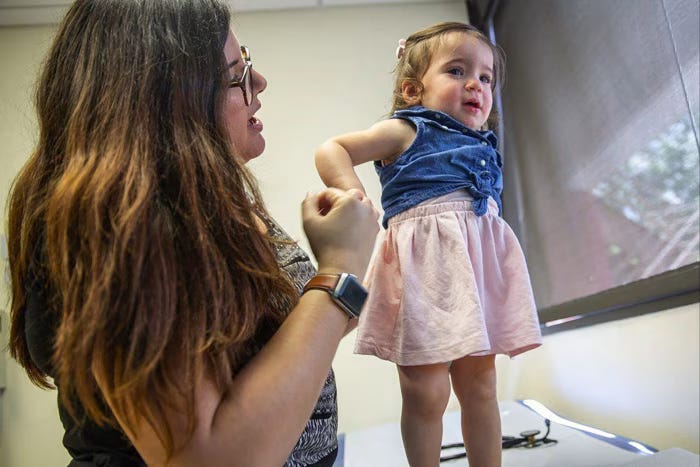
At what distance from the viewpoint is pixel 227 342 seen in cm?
33

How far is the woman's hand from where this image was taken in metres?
0.39

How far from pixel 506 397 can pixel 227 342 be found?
0.82 m

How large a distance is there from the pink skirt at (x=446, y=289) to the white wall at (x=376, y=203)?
0.14 m

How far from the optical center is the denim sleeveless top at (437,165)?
620 mm

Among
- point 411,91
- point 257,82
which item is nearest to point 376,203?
point 411,91

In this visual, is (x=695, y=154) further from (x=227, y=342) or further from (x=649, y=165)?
(x=227, y=342)

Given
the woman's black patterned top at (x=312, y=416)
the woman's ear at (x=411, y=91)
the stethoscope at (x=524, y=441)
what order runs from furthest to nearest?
the stethoscope at (x=524, y=441) → the woman's ear at (x=411, y=91) → the woman's black patterned top at (x=312, y=416)

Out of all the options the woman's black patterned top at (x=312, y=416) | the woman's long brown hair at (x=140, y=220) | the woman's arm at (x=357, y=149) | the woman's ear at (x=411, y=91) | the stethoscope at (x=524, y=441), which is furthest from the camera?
the stethoscope at (x=524, y=441)

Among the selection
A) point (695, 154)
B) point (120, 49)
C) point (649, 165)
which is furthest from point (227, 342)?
point (649, 165)

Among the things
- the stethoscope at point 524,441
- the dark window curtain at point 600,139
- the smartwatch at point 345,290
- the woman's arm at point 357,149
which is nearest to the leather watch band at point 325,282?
the smartwatch at point 345,290

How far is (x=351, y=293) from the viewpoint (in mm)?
369

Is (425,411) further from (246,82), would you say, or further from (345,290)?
(246,82)

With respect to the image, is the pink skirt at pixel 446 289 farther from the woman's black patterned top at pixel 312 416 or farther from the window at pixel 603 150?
the window at pixel 603 150

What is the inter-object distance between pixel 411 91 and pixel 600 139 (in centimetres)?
57
